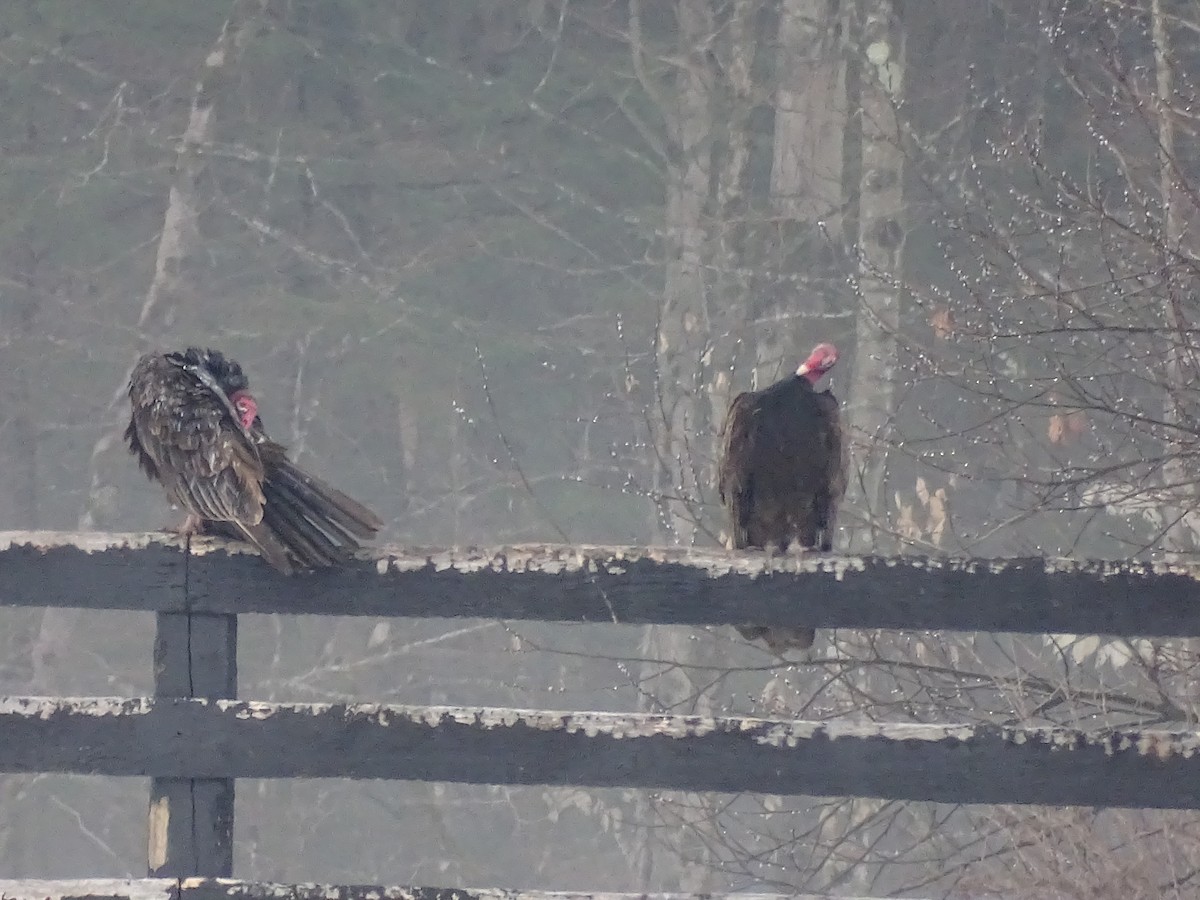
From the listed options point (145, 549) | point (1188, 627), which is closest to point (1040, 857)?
point (1188, 627)

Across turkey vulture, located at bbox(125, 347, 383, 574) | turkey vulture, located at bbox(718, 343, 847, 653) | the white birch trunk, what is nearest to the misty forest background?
the white birch trunk

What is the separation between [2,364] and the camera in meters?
14.0

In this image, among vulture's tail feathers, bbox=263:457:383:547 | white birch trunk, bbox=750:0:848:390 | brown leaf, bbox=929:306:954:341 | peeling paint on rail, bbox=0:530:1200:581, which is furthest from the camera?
white birch trunk, bbox=750:0:848:390

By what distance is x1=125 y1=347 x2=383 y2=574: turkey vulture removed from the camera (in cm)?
248

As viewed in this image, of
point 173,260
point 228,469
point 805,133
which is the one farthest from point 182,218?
point 228,469

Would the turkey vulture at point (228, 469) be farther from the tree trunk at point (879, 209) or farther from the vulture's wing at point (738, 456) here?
the tree trunk at point (879, 209)

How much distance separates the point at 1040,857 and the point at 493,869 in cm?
1094

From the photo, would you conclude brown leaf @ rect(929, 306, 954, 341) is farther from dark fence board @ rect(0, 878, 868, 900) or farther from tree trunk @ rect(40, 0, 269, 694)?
tree trunk @ rect(40, 0, 269, 694)

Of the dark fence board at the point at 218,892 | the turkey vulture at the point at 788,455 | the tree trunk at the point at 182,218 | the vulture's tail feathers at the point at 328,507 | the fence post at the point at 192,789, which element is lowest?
the dark fence board at the point at 218,892

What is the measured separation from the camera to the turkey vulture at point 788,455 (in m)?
4.59

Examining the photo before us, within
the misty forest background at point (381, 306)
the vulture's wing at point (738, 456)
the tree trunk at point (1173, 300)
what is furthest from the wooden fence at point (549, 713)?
the misty forest background at point (381, 306)

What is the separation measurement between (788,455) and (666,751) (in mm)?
2350

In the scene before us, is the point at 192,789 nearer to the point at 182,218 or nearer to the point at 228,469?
the point at 228,469

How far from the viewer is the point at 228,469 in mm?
2977
